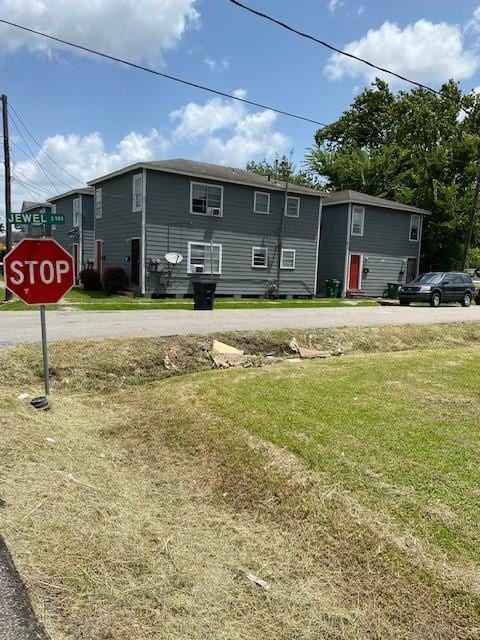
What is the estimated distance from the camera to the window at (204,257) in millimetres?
23703

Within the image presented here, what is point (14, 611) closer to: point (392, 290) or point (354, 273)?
point (354, 273)

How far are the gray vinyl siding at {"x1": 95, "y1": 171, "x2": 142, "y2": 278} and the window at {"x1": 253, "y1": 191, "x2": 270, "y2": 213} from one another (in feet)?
20.2

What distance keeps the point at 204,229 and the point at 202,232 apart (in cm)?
18

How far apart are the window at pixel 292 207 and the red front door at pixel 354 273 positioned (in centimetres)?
486

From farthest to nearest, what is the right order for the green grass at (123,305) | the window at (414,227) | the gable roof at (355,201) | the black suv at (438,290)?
1. the window at (414,227)
2. the gable roof at (355,201)
3. the black suv at (438,290)
4. the green grass at (123,305)

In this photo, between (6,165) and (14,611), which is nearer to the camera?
(14,611)

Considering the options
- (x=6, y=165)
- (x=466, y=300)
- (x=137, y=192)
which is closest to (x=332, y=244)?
(x=466, y=300)

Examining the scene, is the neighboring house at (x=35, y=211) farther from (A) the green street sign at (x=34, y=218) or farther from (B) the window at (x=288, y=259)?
(B) the window at (x=288, y=259)

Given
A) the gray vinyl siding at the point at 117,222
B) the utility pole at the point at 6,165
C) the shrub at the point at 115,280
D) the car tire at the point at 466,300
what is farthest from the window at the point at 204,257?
the car tire at the point at 466,300

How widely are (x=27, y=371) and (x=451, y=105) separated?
4336cm

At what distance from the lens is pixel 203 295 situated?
18125 millimetres

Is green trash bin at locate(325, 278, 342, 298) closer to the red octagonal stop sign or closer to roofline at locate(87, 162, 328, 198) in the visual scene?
roofline at locate(87, 162, 328, 198)

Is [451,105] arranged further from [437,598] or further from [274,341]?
[437,598]

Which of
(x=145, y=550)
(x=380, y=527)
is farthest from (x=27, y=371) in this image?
→ (x=380, y=527)
